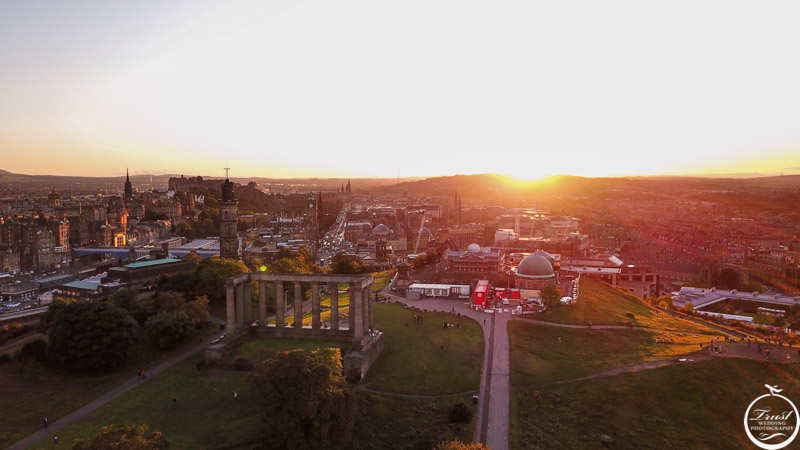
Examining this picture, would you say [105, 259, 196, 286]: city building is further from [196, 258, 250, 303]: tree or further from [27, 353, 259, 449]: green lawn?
[27, 353, 259, 449]: green lawn

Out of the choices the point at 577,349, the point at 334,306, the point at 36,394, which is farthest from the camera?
the point at 577,349

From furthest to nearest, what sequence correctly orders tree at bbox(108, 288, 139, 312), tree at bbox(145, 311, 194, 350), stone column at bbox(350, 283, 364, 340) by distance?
tree at bbox(108, 288, 139, 312) → tree at bbox(145, 311, 194, 350) → stone column at bbox(350, 283, 364, 340)

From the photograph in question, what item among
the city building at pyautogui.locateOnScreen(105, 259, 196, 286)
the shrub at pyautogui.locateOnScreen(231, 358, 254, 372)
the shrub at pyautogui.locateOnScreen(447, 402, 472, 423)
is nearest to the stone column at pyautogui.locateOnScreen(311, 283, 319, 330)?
the shrub at pyautogui.locateOnScreen(231, 358, 254, 372)

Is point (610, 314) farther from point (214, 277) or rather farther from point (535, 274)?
point (214, 277)

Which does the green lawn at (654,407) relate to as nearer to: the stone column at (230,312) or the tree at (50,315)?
the stone column at (230,312)

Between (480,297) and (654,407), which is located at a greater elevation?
(480,297)

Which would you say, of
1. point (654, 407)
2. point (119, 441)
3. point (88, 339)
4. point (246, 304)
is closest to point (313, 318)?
point (246, 304)

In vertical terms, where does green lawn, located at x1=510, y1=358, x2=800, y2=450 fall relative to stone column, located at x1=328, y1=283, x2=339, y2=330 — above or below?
below
